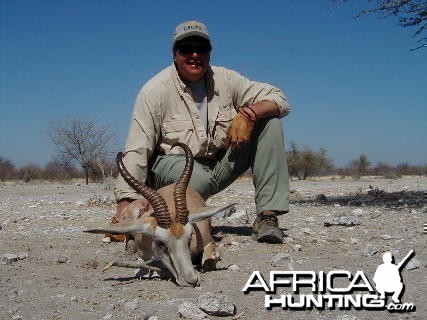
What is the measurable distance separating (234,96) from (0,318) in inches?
138

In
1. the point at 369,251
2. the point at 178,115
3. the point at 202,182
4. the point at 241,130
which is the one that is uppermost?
the point at 178,115

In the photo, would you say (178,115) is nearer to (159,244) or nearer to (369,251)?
(159,244)

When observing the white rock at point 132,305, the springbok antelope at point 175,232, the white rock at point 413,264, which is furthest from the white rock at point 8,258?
the white rock at point 413,264

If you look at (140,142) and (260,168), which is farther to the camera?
(260,168)

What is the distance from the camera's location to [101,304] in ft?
11.3

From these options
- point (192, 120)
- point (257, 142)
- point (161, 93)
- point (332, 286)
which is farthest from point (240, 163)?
point (332, 286)

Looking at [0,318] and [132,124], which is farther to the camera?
[132,124]

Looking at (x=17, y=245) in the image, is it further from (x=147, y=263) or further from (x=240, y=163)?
(x=240, y=163)

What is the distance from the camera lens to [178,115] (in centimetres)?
561

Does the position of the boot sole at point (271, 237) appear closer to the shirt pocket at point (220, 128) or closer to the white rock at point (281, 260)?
the white rock at point (281, 260)

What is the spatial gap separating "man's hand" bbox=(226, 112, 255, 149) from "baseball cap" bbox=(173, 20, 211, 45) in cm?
89

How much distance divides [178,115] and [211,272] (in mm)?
1934

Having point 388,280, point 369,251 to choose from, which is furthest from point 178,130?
point 388,280

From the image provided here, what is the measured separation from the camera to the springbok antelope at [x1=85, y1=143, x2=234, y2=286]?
3904 millimetres
